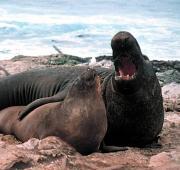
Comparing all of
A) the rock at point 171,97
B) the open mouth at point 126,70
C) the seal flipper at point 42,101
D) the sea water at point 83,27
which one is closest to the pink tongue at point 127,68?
the open mouth at point 126,70

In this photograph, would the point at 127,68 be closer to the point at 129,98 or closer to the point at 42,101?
the point at 129,98

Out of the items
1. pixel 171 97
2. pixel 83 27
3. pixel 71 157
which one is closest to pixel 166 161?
pixel 71 157

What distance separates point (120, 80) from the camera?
190 inches

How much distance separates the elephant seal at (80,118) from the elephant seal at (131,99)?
444 millimetres

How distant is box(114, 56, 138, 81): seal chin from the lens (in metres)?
4.82

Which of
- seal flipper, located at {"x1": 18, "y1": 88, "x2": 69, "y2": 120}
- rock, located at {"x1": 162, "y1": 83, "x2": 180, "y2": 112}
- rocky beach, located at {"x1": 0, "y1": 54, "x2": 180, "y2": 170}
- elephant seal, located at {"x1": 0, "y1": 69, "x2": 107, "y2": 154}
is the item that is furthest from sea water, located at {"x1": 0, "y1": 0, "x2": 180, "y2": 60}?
rocky beach, located at {"x1": 0, "y1": 54, "x2": 180, "y2": 170}

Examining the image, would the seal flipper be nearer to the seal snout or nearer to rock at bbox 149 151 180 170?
the seal snout

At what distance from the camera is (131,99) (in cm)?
501

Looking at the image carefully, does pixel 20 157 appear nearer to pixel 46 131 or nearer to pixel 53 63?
pixel 46 131

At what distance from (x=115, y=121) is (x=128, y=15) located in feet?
68.1

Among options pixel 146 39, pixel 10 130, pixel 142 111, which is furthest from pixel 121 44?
pixel 146 39

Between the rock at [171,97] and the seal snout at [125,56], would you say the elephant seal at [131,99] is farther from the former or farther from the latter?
the rock at [171,97]

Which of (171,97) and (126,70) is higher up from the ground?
(126,70)

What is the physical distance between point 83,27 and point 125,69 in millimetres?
15470
